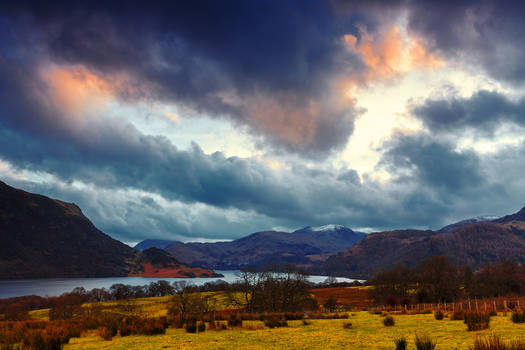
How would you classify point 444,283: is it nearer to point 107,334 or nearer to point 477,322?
point 477,322

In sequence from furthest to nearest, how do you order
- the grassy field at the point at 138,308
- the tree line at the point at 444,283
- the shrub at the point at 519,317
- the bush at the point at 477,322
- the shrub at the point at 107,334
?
the grassy field at the point at 138,308 < the tree line at the point at 444,283 < the shrub at the point at 107,334 < the shrub at the point at 519,317 < the bush at the point at 477,322

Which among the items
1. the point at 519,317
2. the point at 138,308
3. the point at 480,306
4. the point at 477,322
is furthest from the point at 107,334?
the point at 138,308

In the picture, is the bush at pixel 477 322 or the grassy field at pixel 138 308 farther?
the grassy field at pixel 138 308

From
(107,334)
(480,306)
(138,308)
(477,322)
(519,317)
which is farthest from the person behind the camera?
(138,308)

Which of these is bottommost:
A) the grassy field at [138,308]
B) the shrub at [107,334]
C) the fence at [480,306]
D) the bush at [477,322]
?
the grassy field at [138,308]

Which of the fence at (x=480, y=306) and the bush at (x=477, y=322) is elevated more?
the bush at (x=477, y=322)

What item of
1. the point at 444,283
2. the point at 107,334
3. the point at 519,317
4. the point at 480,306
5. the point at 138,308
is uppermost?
the point at 519,317

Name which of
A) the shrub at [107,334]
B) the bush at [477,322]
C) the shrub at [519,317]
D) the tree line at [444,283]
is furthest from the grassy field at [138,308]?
the shrub at [519,317]

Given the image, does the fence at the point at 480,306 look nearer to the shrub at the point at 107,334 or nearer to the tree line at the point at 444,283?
the tree line at the point at 444,283

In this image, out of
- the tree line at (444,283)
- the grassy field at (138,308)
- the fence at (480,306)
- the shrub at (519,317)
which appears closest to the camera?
the shrub at (519,317)

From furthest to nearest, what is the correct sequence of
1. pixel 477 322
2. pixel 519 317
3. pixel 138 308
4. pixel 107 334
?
pixel 138 308
pixel 107 334
pixel 519 317
pixel 477 322

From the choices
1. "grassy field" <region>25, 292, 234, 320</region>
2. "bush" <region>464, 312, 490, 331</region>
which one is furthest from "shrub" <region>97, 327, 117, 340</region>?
"grassy field" <region>25, 292, 234, 320</region>

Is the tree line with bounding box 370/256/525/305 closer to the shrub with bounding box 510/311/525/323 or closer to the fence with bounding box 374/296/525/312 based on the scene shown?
the fence with bounding box 374/296/525/312

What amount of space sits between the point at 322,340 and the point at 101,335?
13.1 meters
